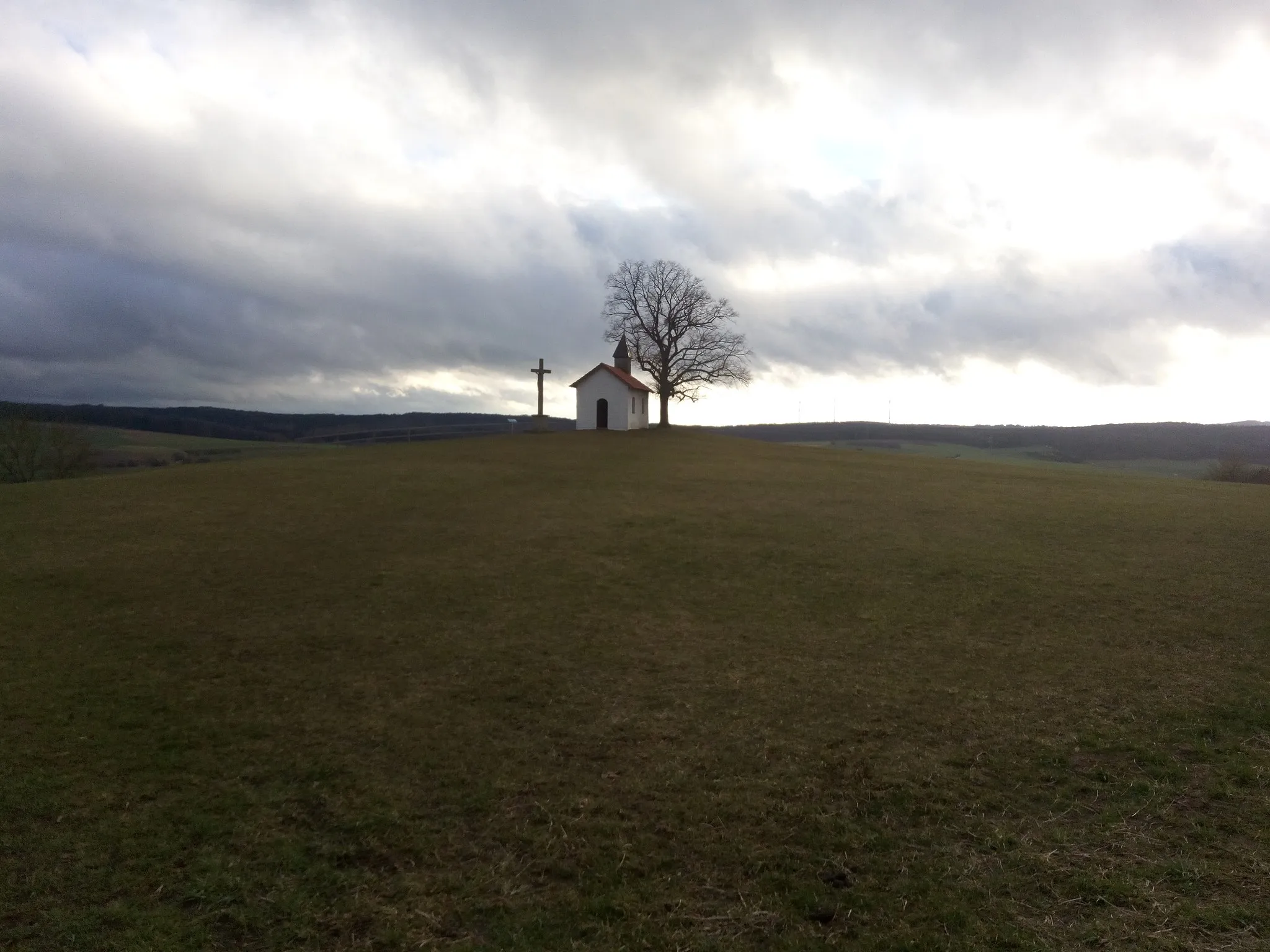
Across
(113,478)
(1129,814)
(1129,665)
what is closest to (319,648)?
(1129,814)

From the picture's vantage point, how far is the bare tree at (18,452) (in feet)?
169

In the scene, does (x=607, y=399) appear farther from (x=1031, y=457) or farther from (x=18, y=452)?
(x=1031, y=457)

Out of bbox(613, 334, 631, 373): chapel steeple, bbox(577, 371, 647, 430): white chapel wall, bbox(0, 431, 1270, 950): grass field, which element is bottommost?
bbox(0, 431, 1270, 950): grass field

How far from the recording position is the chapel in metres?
55.5

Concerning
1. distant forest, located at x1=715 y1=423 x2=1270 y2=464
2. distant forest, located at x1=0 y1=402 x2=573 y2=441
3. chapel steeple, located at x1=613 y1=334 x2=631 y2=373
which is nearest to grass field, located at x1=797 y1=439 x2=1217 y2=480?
distant forest, located at x1=715 y1=423 x2=1270 y2=464

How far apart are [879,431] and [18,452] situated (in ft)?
391

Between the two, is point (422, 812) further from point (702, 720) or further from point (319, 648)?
point (319, 648)

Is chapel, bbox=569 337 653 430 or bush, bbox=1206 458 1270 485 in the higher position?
chapel, bbox=569 337 653 430

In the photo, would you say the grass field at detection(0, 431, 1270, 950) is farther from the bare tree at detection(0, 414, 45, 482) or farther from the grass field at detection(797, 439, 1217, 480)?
the grass field at detection(797, 439, 1217, 480)

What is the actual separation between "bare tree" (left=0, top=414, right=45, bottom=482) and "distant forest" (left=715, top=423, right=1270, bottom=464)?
58.7m

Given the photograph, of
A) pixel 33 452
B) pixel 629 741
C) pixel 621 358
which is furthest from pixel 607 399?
pixel 629 741

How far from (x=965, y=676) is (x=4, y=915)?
10.8m

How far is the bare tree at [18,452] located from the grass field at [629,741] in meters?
41.0

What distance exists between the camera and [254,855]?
6852 mm
